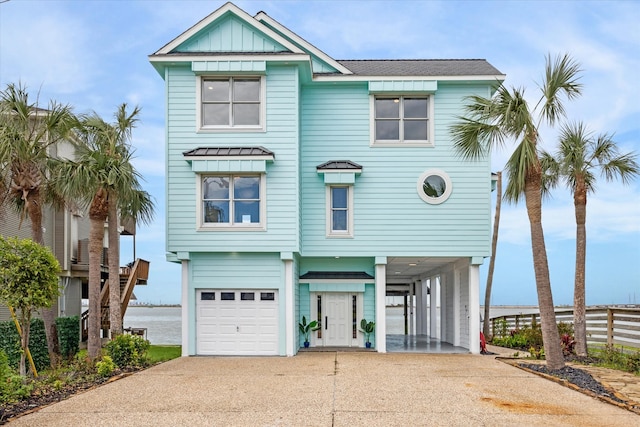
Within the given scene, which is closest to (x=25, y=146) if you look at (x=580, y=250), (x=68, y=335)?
(x=68, y=335)

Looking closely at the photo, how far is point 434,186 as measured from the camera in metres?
20.2

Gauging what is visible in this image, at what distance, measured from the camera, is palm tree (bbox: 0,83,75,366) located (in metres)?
17.0

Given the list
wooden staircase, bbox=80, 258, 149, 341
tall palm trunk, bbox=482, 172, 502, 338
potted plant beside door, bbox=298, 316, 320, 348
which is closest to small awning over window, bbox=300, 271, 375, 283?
potted plant beside door, bbox=298, 316, 320, 348

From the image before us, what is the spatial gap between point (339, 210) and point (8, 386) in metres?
11.7

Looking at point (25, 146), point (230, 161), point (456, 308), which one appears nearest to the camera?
point (25, 146)

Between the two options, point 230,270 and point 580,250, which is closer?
point 580,250

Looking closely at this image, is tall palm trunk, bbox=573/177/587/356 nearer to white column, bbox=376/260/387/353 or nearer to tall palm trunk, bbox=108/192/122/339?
white column, bbox=376/260/387/353

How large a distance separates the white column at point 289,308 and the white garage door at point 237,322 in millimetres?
358

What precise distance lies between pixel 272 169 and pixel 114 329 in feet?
20.4

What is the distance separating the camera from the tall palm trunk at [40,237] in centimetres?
1778

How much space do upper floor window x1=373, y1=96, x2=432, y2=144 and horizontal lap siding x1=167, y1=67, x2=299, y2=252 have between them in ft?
9.78

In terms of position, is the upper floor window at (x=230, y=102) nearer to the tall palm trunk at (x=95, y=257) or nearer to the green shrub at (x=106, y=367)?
the tall palm trunk at (x=95, y=257)

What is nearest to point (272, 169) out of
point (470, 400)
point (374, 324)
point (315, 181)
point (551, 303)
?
point (315, 181)

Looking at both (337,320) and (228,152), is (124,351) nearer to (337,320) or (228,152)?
(228,152)
